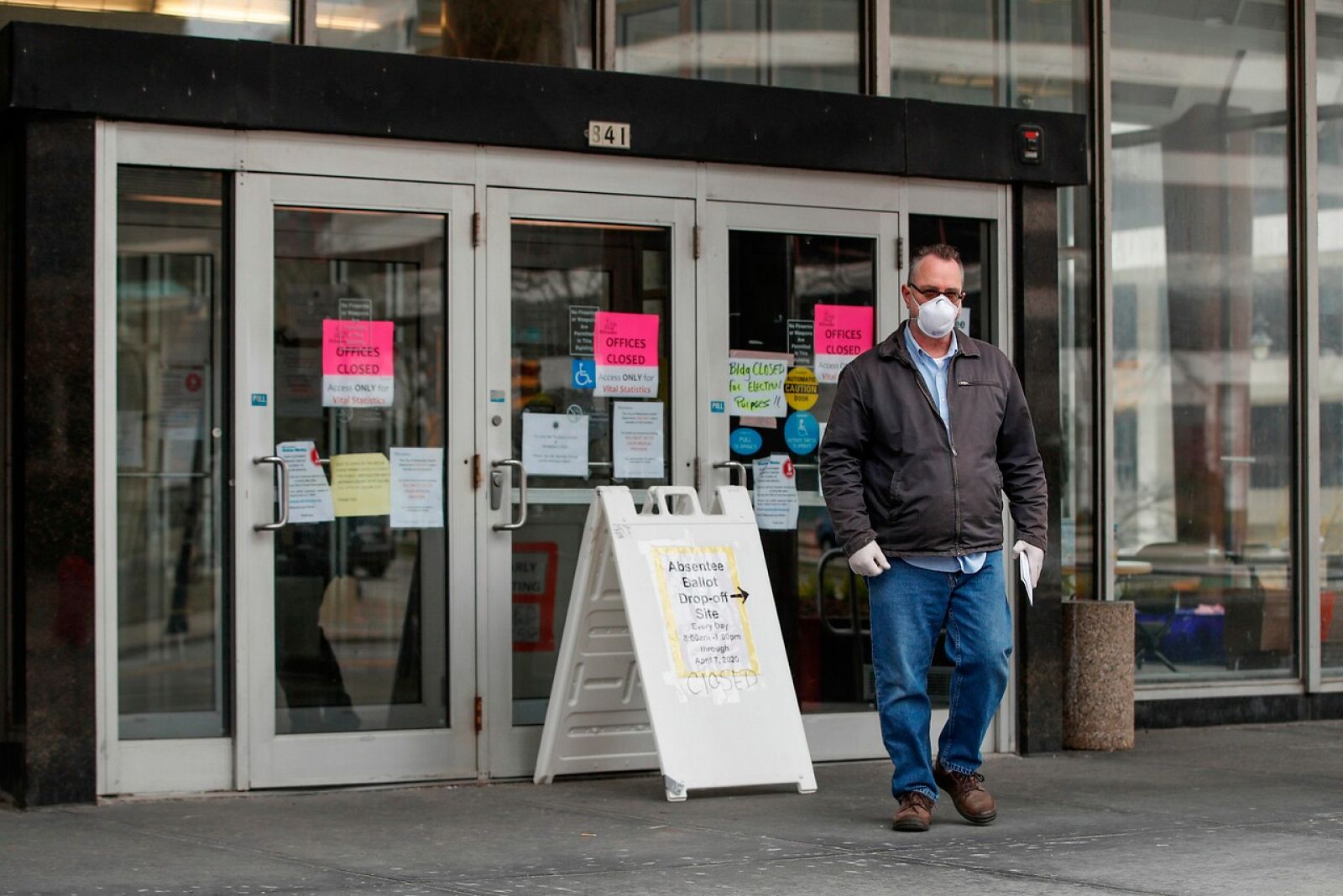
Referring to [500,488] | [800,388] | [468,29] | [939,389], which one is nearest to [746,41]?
[468,29]

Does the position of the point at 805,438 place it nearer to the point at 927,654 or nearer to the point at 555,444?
the point at 555,444

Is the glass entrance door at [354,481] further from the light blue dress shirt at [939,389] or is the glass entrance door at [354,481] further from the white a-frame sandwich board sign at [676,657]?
the light blue dress shirt at [939,389]

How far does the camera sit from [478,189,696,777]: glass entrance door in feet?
24.3

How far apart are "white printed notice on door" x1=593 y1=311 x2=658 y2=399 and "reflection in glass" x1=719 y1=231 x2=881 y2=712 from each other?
0.32 meters

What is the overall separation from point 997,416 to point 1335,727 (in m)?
3.96

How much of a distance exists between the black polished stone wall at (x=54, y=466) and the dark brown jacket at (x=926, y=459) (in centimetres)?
254

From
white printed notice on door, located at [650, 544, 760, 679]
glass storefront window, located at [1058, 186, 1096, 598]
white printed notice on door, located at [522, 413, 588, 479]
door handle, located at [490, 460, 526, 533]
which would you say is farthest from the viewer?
glass storefront window, located at [1058, 186, 1096, 598]

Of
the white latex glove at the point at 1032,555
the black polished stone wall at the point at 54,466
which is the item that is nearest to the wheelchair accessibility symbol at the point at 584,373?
the black polished stone wall at the point at 54,466

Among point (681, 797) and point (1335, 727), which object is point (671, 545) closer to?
point (681, 797)

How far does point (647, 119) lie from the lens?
299 inches

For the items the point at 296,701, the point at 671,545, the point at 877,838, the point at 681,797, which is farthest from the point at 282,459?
the point at 877,838

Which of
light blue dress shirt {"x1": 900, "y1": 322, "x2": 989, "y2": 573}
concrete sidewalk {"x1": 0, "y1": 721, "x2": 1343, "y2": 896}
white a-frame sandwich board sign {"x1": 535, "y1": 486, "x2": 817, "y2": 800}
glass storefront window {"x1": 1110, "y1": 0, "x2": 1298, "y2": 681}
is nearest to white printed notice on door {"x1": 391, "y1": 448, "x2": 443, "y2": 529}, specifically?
white a-frame sandwich board sign {"x1": 535, "y1": 486, "x2": 817, "y2": 800}

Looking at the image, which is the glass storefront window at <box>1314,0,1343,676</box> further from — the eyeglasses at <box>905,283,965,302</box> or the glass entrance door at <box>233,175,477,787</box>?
the glass entrance door at <box>233,175,477,787</box>

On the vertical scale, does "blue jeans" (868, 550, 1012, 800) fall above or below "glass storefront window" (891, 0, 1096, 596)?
below
